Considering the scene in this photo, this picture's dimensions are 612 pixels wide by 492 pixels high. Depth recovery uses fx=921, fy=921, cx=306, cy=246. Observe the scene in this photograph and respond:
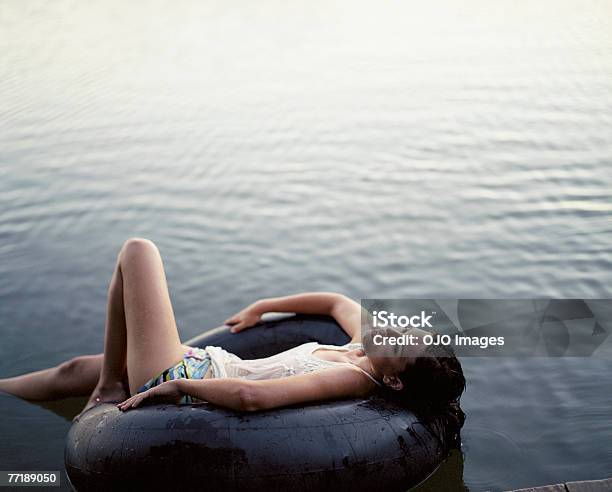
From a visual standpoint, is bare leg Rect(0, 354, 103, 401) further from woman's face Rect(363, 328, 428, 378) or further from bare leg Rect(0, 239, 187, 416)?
woman's face Rect(363, 328, 428, 378)

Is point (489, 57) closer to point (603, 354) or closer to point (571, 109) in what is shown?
point (571, 109)

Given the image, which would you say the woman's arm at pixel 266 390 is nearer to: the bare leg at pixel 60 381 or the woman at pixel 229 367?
the woman at pixel 229 367

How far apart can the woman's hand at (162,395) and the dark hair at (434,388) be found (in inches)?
30.9

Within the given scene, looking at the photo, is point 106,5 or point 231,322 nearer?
point 231,322

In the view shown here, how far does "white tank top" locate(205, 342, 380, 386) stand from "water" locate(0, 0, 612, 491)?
0.77 metres

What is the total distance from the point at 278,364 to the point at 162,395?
1.56ft

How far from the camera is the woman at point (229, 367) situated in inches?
130

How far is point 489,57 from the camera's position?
1020 cm

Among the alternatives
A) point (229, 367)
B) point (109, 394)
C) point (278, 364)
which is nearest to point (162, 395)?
point (229, 367)

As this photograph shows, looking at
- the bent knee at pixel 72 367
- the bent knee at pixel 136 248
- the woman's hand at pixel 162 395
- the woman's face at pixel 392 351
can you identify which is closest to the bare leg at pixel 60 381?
the bent knee at pixel 72 367

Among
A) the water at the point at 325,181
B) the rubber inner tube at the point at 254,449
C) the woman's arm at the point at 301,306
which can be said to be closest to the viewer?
the rubber inner tube at the point at 254,449

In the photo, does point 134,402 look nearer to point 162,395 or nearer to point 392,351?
point 162,395

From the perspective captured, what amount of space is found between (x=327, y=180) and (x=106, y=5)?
24.3ft

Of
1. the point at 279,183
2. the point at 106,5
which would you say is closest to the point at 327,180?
the point at 279,183
